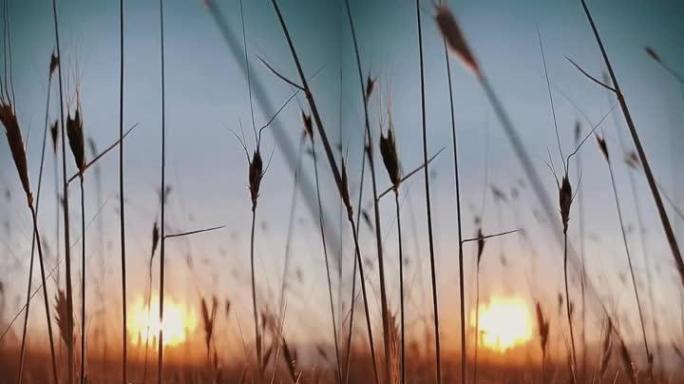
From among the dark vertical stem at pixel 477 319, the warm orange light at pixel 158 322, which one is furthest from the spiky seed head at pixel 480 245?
the warm orange light at pixel 158 322

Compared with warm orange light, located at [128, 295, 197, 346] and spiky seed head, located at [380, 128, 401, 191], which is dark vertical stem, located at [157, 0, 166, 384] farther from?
spiky seed head, located at [380, 128, 401, 191]

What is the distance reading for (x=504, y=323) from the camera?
5.39ft

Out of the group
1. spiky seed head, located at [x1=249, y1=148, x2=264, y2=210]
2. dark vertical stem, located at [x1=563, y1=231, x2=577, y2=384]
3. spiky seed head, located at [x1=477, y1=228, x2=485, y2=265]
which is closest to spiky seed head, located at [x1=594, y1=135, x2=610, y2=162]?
dark vertical stem, located at [x1=563, y1=231, x2=577, y2=384]

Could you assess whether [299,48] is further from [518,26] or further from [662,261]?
[662,261]

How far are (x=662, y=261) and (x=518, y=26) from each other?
0.56m

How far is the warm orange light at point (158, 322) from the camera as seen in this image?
149cm

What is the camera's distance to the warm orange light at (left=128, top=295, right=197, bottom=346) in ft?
4.89

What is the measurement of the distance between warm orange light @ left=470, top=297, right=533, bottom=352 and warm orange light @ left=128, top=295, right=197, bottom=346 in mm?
578

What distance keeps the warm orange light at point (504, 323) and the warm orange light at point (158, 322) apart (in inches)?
22.8

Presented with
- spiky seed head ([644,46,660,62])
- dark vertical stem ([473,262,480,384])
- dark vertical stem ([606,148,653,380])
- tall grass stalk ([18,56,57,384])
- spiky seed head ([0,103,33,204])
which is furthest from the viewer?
dark vertical stem ([473,262,480,384])

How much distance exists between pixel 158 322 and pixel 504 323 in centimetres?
68

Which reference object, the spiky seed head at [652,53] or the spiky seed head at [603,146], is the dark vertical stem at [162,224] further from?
the spiky seed head at [652,53]

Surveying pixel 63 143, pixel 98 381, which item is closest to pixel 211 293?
pixel 98 381

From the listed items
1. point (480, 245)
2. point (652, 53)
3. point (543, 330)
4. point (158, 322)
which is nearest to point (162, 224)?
point (158, 322)
